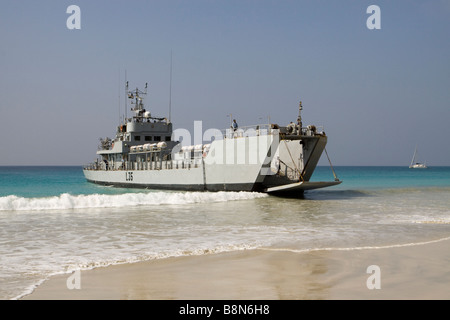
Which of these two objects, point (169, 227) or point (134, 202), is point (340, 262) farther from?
point (134, 202)

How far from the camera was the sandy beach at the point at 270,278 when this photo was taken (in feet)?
19.0

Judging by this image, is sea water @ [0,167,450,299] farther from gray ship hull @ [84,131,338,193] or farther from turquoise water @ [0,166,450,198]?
turquoise water @ [0,166,450,198]

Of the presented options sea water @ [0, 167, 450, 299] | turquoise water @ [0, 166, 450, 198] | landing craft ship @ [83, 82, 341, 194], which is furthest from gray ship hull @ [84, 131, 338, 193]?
turquoise water @ [0, 166, 450, 198]

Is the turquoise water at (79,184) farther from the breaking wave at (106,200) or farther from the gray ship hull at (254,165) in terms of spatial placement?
the breaking wave at (106,200)

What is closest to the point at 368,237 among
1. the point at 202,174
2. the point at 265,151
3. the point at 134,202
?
the point at 265,151

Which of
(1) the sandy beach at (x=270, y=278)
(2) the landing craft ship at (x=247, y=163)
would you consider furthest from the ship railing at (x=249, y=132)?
(1) the sandy beach at (x=270, y=278)

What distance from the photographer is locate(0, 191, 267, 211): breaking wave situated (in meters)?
19.6

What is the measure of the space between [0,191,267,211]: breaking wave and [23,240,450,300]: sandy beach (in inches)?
549

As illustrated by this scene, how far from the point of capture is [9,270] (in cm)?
740

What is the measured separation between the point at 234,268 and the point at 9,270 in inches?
166

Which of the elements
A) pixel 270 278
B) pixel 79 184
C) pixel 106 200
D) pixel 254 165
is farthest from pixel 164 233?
pixel 79 184

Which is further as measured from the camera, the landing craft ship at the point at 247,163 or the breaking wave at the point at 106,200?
the landing craft ship at the point at 247,163

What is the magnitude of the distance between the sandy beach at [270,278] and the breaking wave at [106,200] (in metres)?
13.9

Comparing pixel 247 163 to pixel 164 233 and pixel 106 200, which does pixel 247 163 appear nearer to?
pixel 106 200
